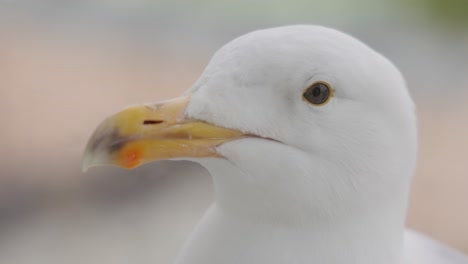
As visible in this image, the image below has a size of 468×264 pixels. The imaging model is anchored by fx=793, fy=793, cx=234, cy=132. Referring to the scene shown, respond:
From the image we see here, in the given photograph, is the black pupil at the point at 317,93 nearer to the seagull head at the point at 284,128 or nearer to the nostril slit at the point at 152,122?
the seagull head at the point at 284,128

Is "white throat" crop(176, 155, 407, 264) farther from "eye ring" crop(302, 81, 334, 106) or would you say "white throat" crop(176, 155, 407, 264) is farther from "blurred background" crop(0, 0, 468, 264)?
"blurred background" crop(0, 0, 468, 264)

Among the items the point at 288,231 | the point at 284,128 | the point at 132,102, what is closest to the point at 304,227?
the point at 288,231

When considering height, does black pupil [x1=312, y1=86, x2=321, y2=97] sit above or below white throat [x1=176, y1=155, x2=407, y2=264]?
above

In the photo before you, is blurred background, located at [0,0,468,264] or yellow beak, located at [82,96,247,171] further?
blurred background, located at [0,0,468,264]

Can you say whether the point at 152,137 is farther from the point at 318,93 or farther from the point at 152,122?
the point at 318,93

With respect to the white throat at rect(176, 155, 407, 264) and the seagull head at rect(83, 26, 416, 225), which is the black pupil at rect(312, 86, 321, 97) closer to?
the seagull head at rect(83, 26, 416, 225)

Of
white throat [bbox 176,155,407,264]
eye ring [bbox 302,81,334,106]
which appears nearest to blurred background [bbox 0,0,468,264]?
white throat [bbox 176,155,407,264]

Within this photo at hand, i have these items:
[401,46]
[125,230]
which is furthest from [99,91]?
[401,46]

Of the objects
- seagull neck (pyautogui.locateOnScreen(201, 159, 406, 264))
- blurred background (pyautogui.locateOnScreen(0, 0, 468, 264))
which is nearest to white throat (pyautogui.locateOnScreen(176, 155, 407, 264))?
seagull neck (pyautogui.locateOnScreen(201, 159, 406, 264))
